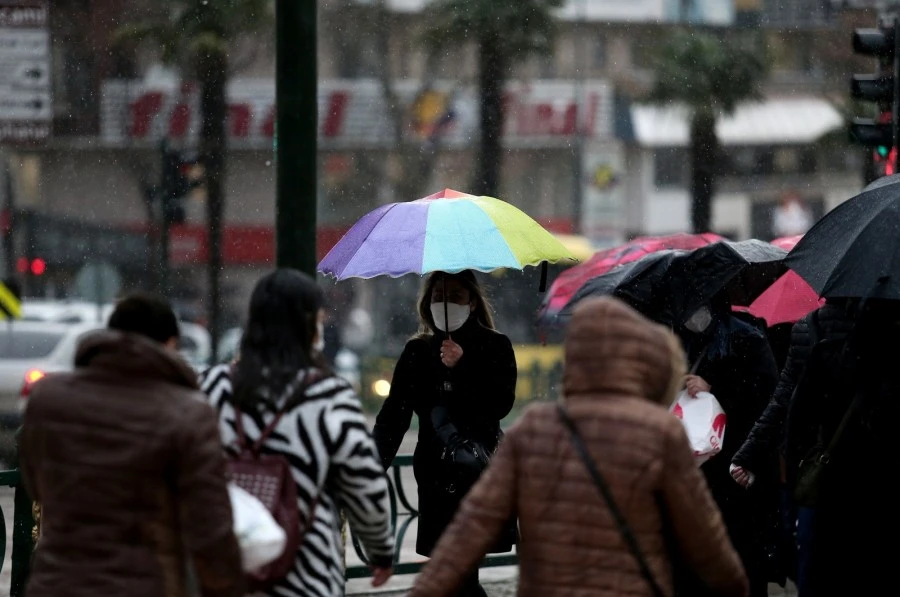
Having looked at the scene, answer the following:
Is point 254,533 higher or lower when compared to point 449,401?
higher

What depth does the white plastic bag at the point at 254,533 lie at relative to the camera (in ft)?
12.0

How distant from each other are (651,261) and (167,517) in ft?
11.1

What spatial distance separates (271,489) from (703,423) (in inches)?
102

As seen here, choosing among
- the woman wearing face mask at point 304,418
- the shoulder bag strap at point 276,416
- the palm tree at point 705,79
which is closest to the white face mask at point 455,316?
the woman wearing face mask at point 304,418

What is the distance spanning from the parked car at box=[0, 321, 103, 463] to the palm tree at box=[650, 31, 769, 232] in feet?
41.1

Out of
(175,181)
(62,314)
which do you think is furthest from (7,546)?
(175,181)

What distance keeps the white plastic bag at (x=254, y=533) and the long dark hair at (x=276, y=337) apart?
1.02 ft

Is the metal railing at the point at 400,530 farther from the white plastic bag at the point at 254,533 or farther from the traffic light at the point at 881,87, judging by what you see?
the white plastic bag at the point at 254,533

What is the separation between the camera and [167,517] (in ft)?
11.7

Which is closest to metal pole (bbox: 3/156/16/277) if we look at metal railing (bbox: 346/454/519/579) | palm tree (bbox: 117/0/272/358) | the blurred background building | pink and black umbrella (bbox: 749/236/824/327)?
the blurred background building

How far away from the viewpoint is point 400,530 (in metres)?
8.48

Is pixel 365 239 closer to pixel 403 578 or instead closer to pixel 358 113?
pixel 403 578

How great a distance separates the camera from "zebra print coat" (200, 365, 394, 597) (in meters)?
3.92

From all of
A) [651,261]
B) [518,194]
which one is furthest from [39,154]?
[651,261]
